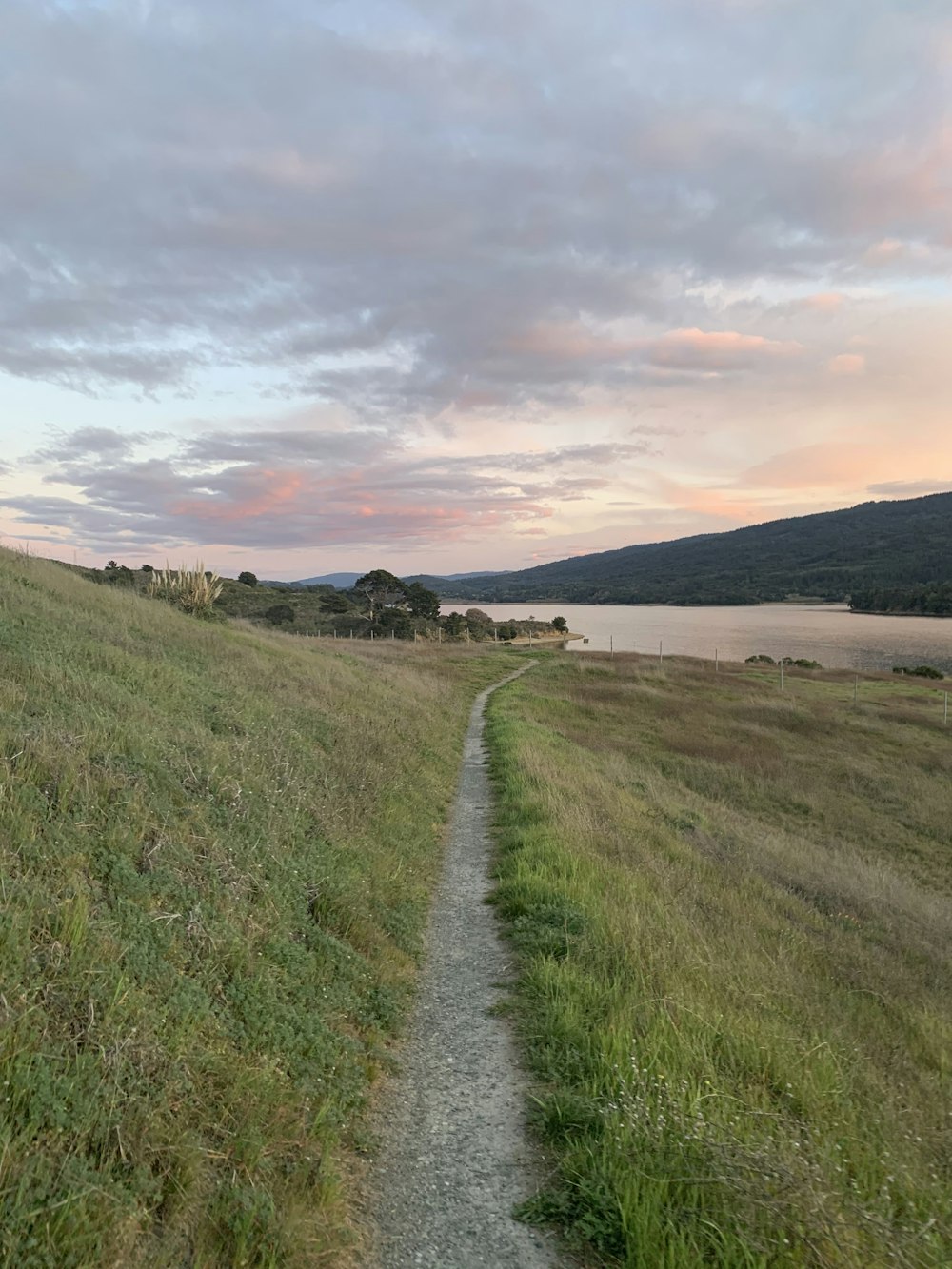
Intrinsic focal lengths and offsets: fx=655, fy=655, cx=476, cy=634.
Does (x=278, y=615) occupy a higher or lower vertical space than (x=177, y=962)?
higher

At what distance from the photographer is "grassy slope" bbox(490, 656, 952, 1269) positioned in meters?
2.95

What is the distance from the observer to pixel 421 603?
222ft

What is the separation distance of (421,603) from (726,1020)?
63512mm

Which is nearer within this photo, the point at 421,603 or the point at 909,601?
the point at 421,603

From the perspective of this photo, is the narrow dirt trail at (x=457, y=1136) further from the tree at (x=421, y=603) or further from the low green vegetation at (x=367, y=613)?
the tree at (x=421, y=603)

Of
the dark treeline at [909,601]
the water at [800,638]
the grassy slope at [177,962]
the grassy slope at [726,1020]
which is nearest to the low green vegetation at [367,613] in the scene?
the water at [800,638]

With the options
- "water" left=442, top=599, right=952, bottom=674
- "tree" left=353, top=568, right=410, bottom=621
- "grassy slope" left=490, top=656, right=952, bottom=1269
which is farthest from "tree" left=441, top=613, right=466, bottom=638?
"grassy slope" left=490, top=656, right=952, bottom=1269

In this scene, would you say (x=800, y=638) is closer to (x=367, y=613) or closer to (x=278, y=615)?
(x=367, y=613)

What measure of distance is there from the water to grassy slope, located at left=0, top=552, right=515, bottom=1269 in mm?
51667

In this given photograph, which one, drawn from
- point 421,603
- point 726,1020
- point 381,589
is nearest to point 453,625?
point 421,603

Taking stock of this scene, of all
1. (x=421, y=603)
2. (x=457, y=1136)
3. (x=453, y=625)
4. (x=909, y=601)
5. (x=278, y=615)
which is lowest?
(x=457, y=1136)

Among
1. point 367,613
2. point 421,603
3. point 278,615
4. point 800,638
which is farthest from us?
point 800,638

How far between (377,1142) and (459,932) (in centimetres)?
300

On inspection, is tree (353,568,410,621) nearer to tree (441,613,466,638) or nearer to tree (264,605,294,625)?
tree (441,613,466,638)
